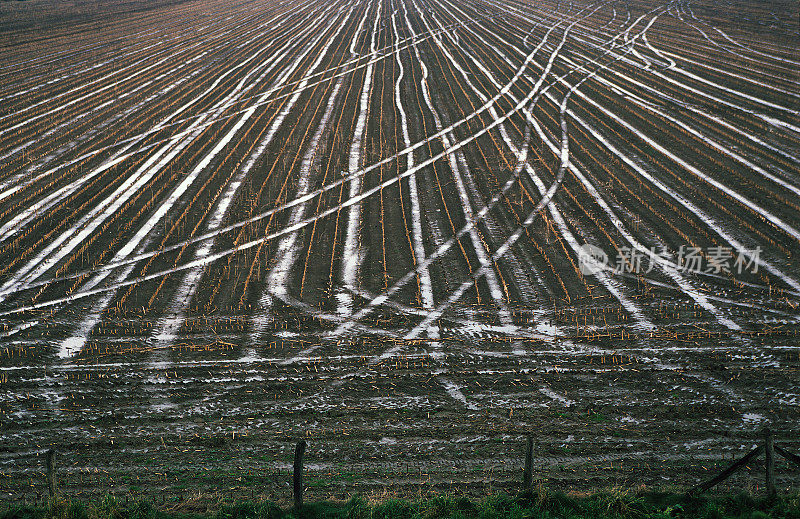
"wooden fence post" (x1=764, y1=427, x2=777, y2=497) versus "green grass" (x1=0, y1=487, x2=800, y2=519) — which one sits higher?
"wooden fence post" (x1=764, y1=427, x2=777, y2=497)

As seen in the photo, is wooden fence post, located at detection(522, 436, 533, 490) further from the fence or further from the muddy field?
the muddy field

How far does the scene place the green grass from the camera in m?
7.44

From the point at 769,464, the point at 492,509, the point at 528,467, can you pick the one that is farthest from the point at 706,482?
the point at 492,509

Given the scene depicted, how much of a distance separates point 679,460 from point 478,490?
285cm

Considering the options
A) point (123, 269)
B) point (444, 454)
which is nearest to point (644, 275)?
point (444, 454)

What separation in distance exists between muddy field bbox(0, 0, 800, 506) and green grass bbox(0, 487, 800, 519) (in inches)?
25.8

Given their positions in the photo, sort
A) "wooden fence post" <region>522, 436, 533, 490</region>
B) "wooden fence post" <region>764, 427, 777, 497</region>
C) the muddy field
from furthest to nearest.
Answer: the muddy field, "wooden fence post" <region>522, 436, 533, 490</region>, "wooden fence post" <region>764, 427, 777, 497</region>

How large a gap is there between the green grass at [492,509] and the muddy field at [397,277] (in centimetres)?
66

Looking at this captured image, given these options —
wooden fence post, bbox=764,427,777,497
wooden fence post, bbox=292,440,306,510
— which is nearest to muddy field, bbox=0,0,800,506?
wooden fence post, bbox=292,440,306,510

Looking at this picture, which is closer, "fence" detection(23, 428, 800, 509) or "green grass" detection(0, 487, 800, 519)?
"fence" detection(23, 428, 800, 509)

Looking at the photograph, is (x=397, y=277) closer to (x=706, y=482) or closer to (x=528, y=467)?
(x=528, y=467)

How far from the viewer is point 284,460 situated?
29.6 feet

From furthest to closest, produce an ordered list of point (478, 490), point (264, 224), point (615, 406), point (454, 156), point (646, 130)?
1. point (646, 130)
2. point (454, 156)
3. point (264, 224)
4. point (615, 406)
5. point (478, 490)

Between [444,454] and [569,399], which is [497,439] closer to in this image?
[444,454]
